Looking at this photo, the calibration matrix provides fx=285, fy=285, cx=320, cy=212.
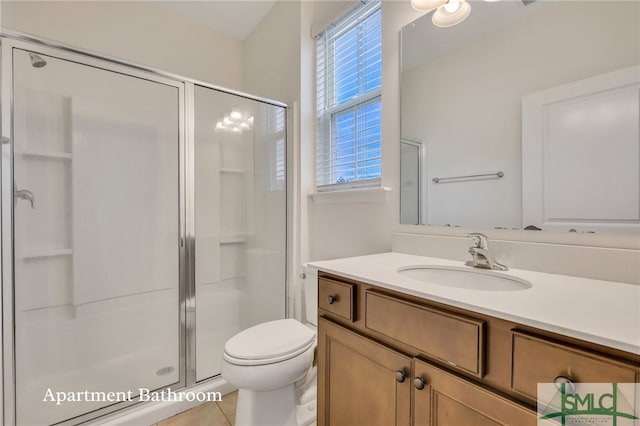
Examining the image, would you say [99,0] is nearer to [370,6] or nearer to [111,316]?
[370,6]

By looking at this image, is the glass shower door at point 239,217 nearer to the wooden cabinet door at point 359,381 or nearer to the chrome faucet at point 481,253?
the wooden cabinet door at point 359,381

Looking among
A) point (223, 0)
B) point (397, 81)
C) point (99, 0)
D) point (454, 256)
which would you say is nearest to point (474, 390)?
point (454, 256)

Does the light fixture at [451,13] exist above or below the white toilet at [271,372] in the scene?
above

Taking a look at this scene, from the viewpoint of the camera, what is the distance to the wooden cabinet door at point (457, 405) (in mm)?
585

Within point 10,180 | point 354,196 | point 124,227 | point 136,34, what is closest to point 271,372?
point 354,196

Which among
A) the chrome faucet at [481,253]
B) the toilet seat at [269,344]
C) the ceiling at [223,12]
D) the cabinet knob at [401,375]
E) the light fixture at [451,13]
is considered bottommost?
the toilet seat at [269,344]

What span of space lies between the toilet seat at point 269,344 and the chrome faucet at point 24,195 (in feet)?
3.98

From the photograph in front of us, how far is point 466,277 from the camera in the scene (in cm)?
103

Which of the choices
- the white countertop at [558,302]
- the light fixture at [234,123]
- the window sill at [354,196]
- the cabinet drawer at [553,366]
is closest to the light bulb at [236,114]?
the light fixture at [234,123]

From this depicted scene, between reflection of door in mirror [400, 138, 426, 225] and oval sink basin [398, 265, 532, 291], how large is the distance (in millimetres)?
293

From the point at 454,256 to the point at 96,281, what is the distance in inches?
79.6

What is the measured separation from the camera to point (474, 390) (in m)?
0.64

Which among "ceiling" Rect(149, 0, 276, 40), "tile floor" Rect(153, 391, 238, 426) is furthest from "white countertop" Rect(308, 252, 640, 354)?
"ceiling" Rect(149, 0, 276, 40)

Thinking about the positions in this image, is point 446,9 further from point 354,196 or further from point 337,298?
point 337,298
